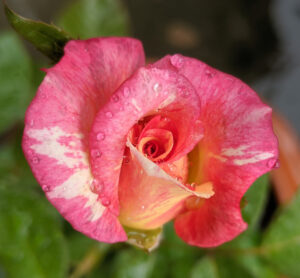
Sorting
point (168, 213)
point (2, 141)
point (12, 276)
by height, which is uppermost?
point (168, 213)

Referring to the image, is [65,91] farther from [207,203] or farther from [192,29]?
[192,29]

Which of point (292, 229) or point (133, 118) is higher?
point (133, 118)

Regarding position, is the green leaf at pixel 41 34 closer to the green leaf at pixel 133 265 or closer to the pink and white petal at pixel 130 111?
the pink and white petal at pixel 130 111

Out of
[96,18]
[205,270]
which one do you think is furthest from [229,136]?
[96,18]

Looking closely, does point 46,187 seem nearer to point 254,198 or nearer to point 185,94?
point 185,94

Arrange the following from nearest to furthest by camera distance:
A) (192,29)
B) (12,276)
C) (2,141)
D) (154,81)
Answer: (154,81) → (12,276) → (2,141) → (192,29)

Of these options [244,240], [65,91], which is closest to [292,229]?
[244,240]

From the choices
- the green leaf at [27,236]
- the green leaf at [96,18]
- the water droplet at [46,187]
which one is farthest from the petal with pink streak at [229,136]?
the green leaf at [96,18]
